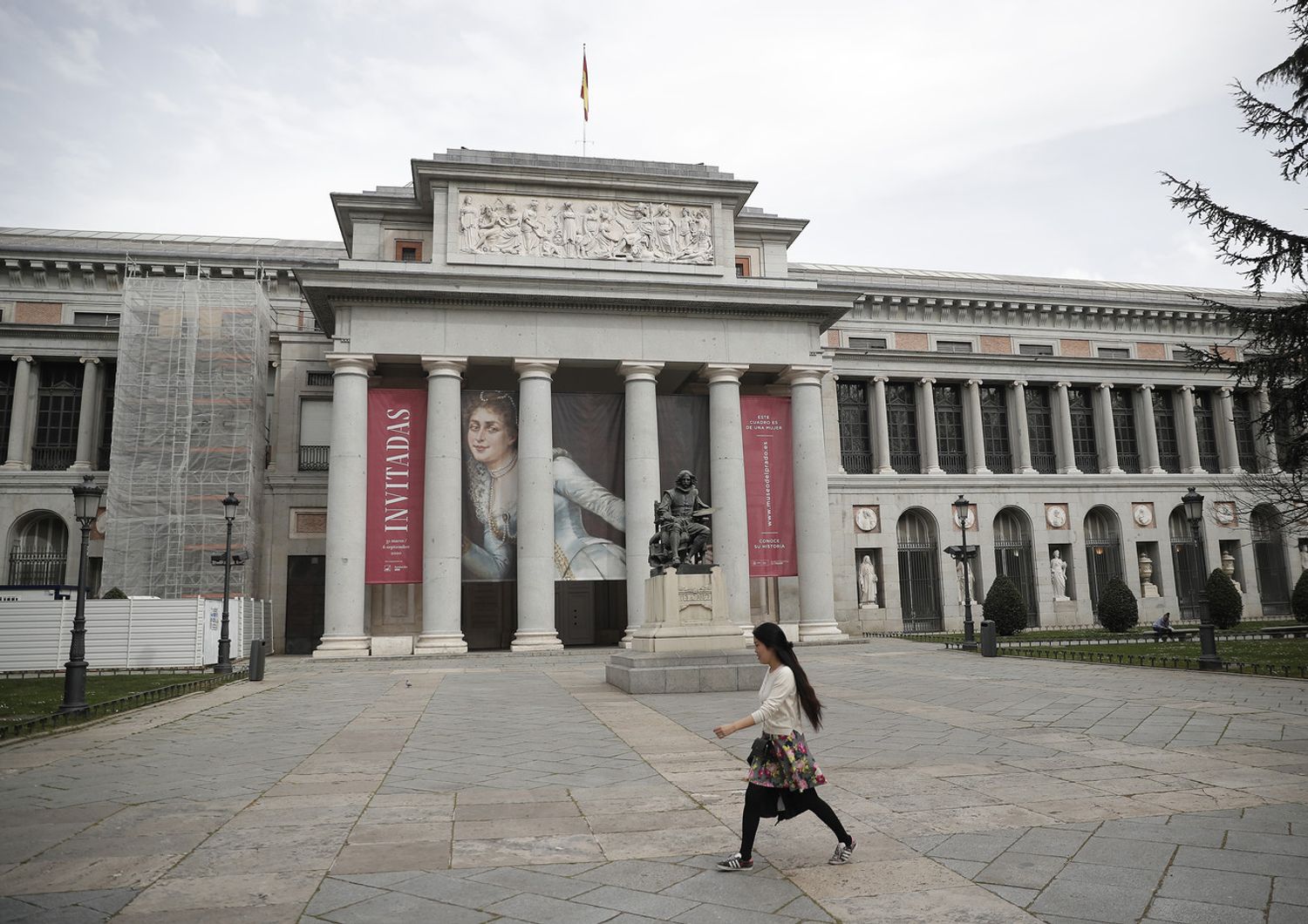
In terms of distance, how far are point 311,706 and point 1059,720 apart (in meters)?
12.3

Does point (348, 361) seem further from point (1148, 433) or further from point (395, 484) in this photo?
point (1148, 433)

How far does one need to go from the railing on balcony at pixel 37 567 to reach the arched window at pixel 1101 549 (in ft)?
154

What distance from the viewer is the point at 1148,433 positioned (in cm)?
4784

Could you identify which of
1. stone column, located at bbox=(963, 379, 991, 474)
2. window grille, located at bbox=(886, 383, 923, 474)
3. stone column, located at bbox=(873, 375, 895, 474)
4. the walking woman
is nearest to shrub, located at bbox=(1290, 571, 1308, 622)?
stone column, located at bbox=(963, 379, 991, 474)

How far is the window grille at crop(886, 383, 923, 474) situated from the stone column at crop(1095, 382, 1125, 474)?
33.5ft

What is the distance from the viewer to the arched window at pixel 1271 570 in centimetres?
4791

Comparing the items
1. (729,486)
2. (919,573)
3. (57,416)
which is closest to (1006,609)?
(919,573)

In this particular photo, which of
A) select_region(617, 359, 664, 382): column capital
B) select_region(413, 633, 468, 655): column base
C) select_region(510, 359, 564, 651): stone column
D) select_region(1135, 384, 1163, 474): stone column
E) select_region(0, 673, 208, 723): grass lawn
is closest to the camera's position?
select_region(0, 673, 208, 723): grass lawn

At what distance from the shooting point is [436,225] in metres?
33.1

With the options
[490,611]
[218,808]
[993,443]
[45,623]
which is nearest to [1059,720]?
[218,808]

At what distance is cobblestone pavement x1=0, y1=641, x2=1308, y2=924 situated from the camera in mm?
5180

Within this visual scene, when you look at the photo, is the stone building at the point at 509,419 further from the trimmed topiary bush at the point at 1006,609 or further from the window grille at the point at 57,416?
the trimmed topiary bush at the point at 1006,609

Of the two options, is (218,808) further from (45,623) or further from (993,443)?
(993,443)

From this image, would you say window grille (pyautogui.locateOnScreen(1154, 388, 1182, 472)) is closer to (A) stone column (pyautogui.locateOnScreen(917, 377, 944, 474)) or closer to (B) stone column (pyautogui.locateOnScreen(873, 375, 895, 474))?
(A) stone column (pyautogui.locateOnScreen(917, 377, 944, 474))
